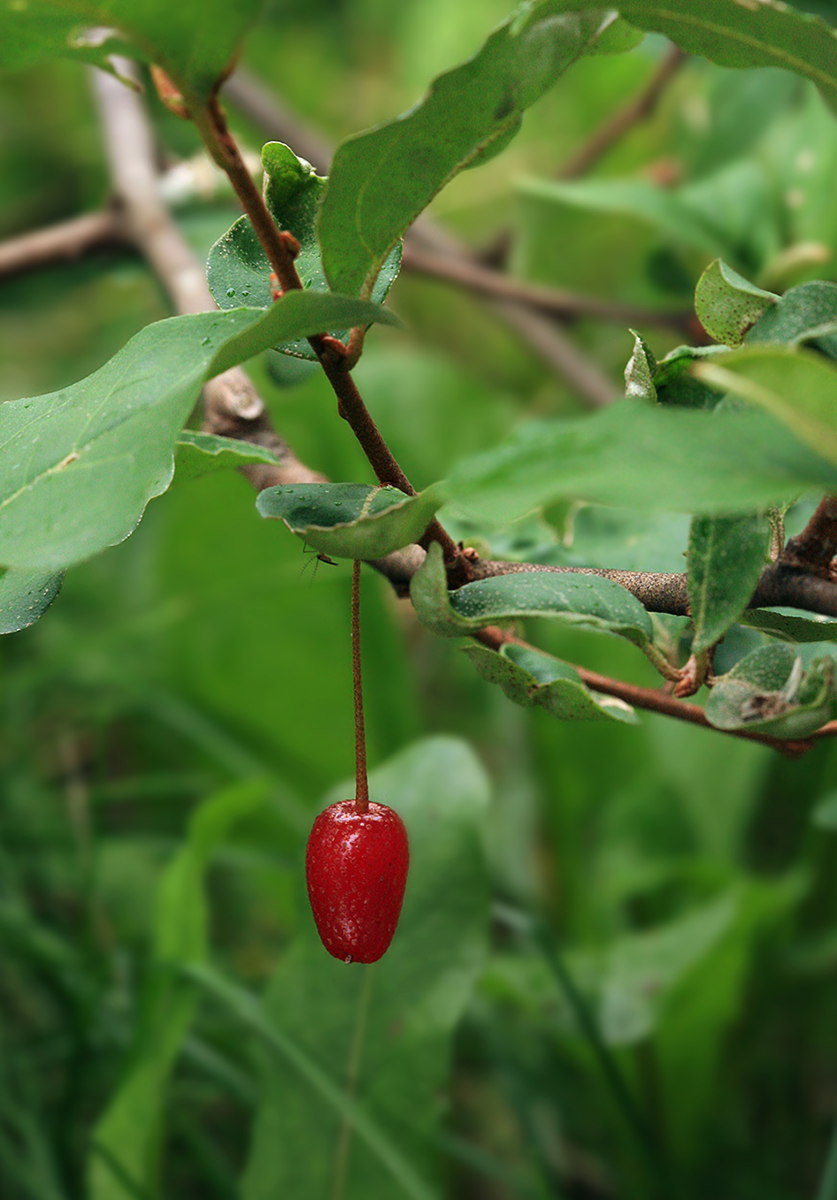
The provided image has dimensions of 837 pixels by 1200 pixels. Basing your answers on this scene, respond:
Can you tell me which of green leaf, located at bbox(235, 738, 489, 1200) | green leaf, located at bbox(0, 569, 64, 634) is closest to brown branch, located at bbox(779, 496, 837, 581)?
green leaf, located at bbox(0, 569, 64, 634)

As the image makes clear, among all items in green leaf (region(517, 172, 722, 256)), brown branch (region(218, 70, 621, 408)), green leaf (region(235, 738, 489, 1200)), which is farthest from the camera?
brown branch (region(218, 70, 621, 408))

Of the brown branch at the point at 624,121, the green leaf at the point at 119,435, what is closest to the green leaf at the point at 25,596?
the green leaf at the point at 119,435

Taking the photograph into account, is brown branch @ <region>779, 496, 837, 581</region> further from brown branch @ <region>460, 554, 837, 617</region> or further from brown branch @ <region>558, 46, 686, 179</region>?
brown branch @ <region>558, 46, 686, 179</region>

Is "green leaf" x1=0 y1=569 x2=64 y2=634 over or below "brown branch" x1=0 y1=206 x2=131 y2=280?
over

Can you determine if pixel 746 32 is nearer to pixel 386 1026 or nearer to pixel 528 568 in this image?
pixel 528 568

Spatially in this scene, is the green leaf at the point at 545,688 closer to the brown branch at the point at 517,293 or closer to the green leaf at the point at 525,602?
the green leaf at the point at 525,602

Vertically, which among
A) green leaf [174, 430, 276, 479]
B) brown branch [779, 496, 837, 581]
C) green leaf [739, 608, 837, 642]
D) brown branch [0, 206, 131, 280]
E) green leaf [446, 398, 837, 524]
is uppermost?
green leaf [446, 398, 837, 524]
